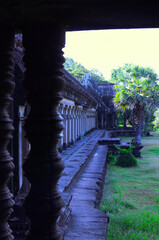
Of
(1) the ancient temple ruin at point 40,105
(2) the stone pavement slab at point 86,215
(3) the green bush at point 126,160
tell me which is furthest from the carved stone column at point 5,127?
(3) the green bush at point 126,160

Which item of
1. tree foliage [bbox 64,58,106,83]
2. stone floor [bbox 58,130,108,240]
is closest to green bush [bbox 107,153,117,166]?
stone floor [bbox 58,130,108,240]

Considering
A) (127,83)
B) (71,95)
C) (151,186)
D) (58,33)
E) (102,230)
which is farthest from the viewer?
(127,83)

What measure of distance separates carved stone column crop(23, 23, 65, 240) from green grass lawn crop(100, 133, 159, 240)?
3128mm

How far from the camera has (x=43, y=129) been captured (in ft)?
5.53

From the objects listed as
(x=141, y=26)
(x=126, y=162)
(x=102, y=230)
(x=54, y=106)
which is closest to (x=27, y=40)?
(x=54, y=106)

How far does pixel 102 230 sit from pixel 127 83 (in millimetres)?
16457

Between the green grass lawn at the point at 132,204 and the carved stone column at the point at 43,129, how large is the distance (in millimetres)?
3128

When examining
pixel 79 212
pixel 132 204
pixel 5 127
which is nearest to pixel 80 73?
pixel 132 204

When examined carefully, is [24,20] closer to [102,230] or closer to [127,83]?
[102,230]

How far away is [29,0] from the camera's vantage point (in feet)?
4.18

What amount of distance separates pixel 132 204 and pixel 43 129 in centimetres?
533

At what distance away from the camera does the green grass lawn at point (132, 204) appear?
4.65 m

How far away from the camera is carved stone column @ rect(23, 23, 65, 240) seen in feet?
5.45

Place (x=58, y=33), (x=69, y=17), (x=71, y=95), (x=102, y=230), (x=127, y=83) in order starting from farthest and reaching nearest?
(x=127, y=83), (x=71, y=95), (x=102, y=230), (x=58, y=33), (x=69, y=17)
